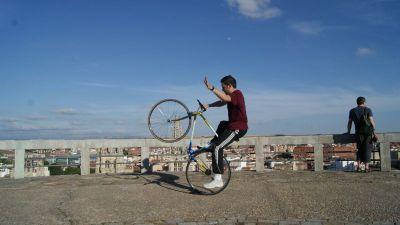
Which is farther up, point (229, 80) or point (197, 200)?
point (229, 80)

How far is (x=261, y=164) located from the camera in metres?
11.8

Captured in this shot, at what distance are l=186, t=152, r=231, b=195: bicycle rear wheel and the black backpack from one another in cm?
424

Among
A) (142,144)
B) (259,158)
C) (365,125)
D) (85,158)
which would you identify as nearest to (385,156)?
(365,125)

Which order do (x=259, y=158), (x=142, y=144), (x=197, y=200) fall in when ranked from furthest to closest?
(x=259, y=158)
(x=142, y=144)
(x=197, y=200)

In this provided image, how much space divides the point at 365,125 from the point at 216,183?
4.83 m

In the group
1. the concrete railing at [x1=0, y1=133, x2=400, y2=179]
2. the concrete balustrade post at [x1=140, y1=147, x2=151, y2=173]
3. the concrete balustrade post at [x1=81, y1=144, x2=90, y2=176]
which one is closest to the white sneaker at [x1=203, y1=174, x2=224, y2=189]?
the concrete railing at [x1=0, y1=133, x2=400, y2=179]

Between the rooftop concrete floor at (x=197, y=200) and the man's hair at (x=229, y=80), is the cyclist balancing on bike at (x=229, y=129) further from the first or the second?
the rooftop concrete floor at (x=197, y=200)

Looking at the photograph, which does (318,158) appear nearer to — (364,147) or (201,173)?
(364,147)

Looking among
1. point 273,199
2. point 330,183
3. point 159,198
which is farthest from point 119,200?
point 330,183

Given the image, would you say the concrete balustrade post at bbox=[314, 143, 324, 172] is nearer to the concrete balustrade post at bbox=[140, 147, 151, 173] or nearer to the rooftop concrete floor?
the rooftop concrete floor

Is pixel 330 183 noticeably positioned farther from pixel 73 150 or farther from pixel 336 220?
pixel 73 150

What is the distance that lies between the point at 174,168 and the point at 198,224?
6.45 metres

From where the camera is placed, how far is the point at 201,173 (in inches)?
331

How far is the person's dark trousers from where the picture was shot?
1066cm
